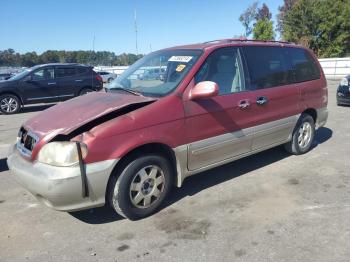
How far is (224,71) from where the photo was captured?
454cm

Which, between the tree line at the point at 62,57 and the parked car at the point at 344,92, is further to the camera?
the tree line at the point at 62,57

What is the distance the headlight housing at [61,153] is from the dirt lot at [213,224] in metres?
0.79

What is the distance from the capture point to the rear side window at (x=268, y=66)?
15.9 ft

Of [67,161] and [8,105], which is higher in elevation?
[67,161]

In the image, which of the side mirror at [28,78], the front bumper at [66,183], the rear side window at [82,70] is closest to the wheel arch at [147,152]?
the front bumper at [66,183]

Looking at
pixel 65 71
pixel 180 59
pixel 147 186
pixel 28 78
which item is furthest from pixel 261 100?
pixel 65 71

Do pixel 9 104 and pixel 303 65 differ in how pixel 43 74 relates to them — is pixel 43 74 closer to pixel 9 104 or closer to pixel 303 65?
pixel 9 104

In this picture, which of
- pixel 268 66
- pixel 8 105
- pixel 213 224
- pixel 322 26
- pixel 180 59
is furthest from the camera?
pixel 322 26

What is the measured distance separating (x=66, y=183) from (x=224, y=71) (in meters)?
2.37

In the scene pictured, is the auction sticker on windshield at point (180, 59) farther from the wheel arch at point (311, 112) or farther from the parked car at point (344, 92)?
the parked car at point (344, 92)

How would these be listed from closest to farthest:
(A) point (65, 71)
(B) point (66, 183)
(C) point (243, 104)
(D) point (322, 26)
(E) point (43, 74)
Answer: (B) point (66, 183), (C) point (243, 104), (E) point (43, 74), (A) point (65, 71), (D) point (322, 26)

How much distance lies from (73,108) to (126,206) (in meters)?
1.25

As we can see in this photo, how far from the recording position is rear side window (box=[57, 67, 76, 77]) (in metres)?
13.4

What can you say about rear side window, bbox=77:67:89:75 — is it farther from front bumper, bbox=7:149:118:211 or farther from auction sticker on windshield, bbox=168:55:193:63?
front bumper, bbox=7:149:118:211
